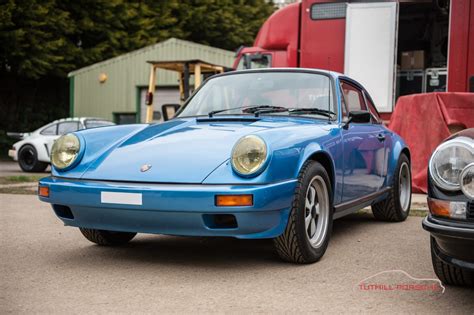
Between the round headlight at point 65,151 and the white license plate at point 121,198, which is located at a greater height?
the round headlight at point 65,151

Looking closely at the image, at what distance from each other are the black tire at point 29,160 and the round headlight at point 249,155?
447 inches

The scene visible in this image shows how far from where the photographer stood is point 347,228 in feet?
18.5

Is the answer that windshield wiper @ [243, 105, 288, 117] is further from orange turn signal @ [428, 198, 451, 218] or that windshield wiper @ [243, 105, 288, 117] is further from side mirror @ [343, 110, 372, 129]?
orange turn signal @ [428, 198, 451, 218]

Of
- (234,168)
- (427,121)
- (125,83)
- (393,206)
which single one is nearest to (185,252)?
(234,168)

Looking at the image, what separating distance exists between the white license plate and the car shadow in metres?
0.55

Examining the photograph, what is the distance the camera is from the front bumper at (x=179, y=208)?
11.7ft

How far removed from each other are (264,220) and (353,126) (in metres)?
1.70

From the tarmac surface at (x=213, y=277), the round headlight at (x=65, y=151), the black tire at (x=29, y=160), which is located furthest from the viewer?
the black tire at (x=29, y=160)

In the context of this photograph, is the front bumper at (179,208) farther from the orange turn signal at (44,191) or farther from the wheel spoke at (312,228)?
the wheel spoke at (312,228)

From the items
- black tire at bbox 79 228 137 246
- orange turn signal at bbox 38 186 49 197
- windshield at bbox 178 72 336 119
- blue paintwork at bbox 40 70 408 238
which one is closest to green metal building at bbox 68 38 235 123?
windshield at bbox 178 72 336 119

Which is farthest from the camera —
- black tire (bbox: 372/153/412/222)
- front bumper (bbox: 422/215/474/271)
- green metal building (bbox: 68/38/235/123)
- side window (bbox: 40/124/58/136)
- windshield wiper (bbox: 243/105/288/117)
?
green metal building (bbox: 68/38/235/123)

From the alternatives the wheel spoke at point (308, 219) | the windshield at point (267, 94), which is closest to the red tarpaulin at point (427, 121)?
the windshield at point (267, 94)

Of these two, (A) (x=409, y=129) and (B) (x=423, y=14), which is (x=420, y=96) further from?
(B) (x=423, y=14)

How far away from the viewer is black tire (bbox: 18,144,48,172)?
14195mm
